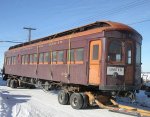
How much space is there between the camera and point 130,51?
511 inches

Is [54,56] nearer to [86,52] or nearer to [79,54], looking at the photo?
[79,54]

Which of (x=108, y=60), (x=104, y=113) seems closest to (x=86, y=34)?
(x=108, y=60)

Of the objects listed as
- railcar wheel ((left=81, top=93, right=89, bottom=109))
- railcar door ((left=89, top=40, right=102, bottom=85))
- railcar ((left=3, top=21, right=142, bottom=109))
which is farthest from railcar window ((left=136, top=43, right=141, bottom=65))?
railcar wheel ((left=81, top=93, right=89, bottom=109))

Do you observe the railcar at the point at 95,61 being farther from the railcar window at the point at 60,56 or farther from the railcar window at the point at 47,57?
the railcar window at the point at 47,57

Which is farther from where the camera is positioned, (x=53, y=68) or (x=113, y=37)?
(x=53, y=68)

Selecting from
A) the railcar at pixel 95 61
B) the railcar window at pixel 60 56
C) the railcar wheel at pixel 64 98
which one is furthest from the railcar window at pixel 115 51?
the railcar window at pixel 60 56

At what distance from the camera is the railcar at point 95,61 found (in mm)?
12289

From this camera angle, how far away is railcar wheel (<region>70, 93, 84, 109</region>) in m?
13.0

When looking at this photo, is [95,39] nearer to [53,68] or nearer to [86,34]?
[86,34]

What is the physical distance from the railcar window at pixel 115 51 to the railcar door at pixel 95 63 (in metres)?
0.43

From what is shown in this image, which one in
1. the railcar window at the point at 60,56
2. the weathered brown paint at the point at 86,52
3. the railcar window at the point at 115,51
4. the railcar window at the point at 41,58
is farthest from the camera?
the railcar window at the point at 41,58

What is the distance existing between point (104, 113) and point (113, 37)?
3.11 m

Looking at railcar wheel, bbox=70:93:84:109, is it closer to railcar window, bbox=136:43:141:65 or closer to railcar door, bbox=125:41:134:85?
railcar door, bbox=125:41:134:85

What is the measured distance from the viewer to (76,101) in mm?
13383
